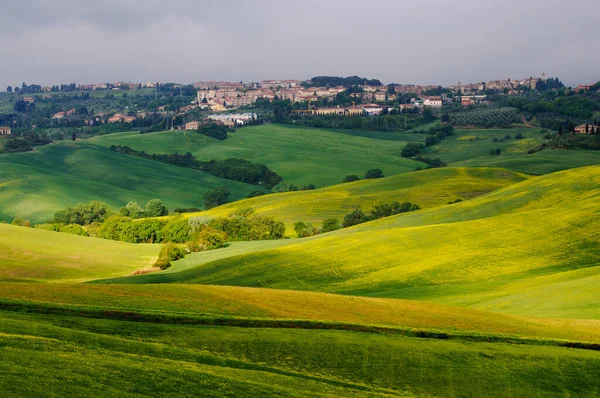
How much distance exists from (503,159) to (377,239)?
323 ft

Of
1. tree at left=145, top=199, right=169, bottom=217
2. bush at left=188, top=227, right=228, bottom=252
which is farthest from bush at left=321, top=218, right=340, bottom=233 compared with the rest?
tree at left=145, top=199, right=169, bottom=217

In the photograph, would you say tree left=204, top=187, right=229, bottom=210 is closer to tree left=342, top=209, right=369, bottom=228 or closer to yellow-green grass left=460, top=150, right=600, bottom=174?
yellow-green grass left=460, top=150, right=600, bottom=174

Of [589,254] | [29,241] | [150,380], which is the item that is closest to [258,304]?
[150,380]

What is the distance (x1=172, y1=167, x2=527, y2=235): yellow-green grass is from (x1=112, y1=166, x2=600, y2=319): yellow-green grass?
37.6m

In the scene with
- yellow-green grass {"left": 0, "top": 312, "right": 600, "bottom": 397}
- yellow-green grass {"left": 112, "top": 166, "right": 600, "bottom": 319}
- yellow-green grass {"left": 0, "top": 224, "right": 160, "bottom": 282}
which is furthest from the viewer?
yellow-green grass {"left": 0, "top": 224, "right": 160, "bottom": 282}

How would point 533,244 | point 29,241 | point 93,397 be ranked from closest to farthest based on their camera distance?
1. point 93,397
2. point 533,244
3. point 29,241

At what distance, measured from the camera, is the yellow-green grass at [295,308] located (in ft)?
115

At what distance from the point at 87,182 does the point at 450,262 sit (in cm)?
11875

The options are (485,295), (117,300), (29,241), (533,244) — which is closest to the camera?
(117,300)

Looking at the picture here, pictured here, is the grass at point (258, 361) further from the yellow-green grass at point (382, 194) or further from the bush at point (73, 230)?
the yellow-green grass at point (382, 194)

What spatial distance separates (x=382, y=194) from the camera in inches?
5012

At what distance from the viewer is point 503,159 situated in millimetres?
162250

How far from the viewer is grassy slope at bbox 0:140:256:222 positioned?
143000 millimetres

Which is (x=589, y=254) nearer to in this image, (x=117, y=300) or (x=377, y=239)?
(x=377, y=239)
